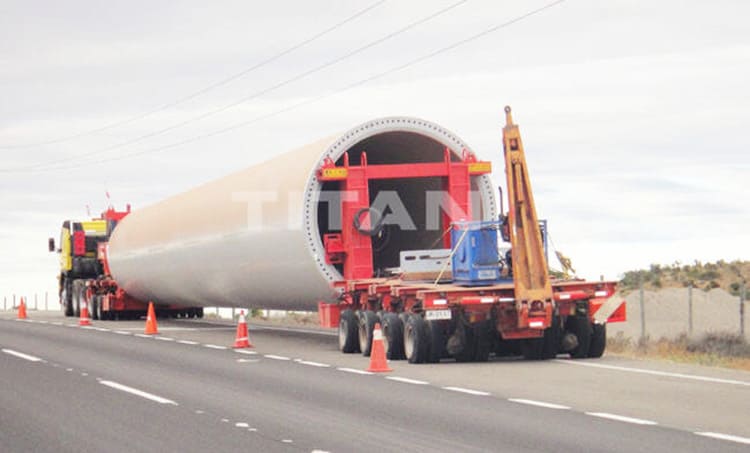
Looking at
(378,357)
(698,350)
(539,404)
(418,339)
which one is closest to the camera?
(539,404)

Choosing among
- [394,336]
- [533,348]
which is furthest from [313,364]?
[533,348]

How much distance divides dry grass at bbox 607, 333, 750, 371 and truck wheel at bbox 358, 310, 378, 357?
427 centimetres

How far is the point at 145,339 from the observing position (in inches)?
1150

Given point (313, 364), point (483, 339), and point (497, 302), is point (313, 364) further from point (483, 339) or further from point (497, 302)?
point (497, 302)

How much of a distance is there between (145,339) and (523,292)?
1176 cm

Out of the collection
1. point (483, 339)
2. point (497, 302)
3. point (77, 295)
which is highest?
point (77, 295)

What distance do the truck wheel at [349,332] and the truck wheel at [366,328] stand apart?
1.43 ft

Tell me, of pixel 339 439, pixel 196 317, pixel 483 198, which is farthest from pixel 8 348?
pixel 196 317

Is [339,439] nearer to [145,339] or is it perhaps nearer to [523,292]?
[523,292]

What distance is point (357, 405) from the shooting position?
1395 centimetres

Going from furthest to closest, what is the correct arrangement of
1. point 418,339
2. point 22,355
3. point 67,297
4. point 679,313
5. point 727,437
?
point 679,313
point 67,297
point 22,355
point 418,339
point 727,437

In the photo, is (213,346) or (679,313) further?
(679,313)

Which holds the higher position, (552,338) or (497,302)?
(497,302)

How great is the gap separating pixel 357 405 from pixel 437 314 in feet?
19.9
